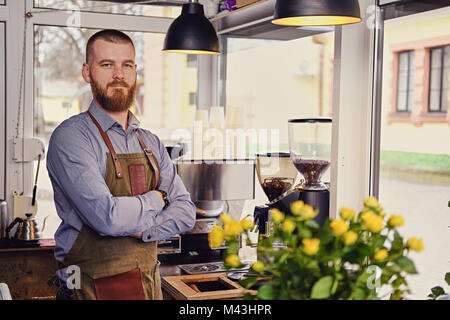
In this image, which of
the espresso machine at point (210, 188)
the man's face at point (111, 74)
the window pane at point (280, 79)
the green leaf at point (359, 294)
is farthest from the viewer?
the espresso machine at point (210, 188)

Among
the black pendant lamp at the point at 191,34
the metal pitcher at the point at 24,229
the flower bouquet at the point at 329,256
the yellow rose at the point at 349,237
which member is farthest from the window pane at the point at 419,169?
the metal pitcher at the point at 24,229

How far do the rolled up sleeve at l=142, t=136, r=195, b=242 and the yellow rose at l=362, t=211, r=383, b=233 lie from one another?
1343 mm

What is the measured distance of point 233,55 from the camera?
166 inches

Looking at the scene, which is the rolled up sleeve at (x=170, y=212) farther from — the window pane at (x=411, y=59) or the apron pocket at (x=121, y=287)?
the window pane at (x=411, y=59)

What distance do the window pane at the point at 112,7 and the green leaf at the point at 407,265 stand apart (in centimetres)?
319

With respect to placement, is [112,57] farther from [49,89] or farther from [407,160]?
[49,89]

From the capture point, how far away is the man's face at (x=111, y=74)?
2566 millimetres

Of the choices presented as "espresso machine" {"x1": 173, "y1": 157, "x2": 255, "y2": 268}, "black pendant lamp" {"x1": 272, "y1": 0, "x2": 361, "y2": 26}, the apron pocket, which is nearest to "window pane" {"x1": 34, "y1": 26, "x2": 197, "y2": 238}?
"espresso machine" {"x1": 173, "y1": 157, "x2": 255, "y2": 268}

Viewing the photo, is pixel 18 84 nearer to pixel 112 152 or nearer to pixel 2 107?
pixel 2 107

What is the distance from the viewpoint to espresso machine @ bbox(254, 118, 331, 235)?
2809mm

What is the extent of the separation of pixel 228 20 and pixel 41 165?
1.50 metres

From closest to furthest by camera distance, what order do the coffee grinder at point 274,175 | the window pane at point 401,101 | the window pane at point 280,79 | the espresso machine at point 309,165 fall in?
1. the window pane at point 401,101
2. the espresso machine at point 309,165
3. the coffee grinder at point 274,175
4. the window pane at point 280,79
